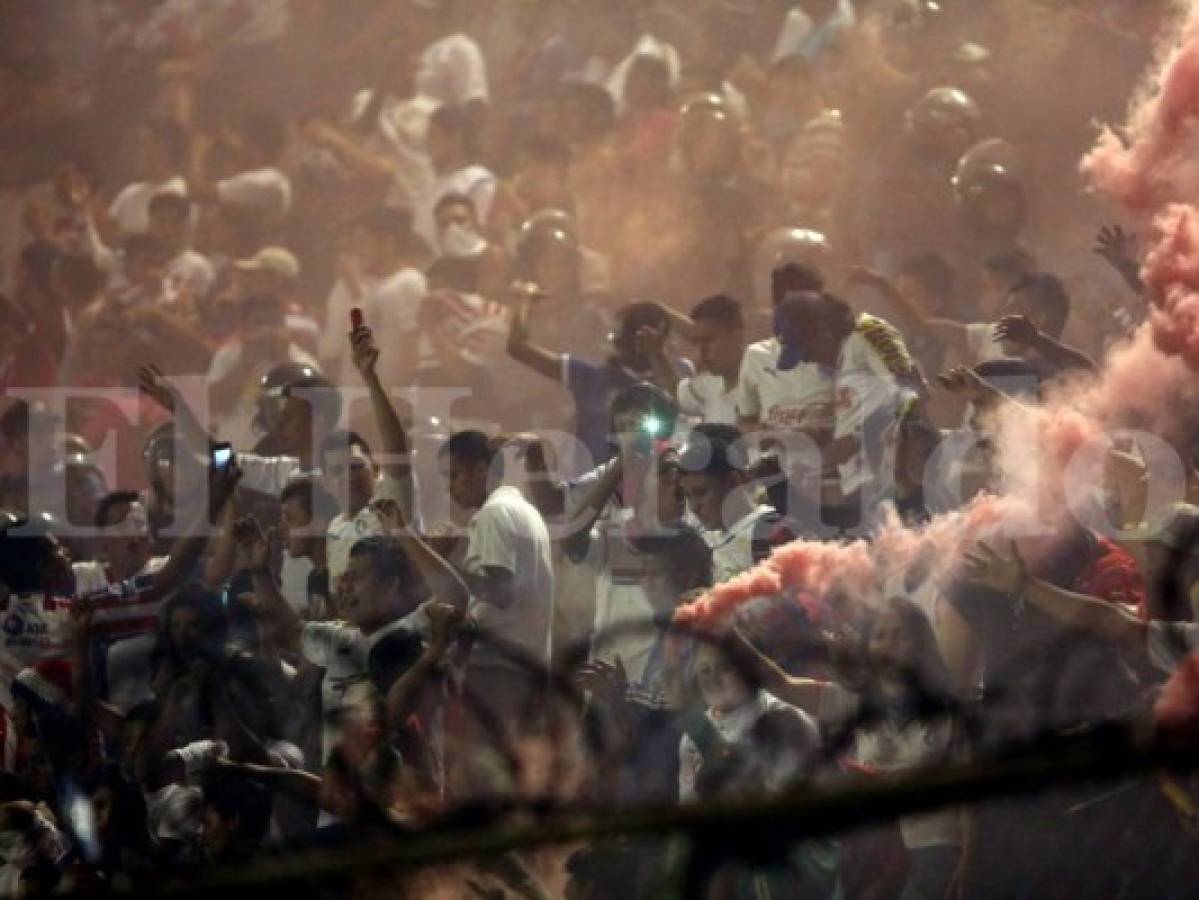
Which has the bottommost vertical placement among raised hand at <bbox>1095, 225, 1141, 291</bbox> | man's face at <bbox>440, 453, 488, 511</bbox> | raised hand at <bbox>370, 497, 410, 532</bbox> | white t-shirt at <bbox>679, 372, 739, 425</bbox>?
raised hand at <bbox>370, 497, 410, 532</bbox>

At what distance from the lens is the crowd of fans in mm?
5074

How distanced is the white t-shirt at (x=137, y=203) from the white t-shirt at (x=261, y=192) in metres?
0.25

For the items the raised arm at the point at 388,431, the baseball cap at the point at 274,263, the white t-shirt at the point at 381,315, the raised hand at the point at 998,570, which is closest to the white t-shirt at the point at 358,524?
the raised arm at the point at 388,431

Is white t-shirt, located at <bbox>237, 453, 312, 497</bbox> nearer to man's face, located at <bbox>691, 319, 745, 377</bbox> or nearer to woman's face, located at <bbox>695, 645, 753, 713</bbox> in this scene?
man's face, located at <bbox>691, 319, 745, 377</bbox>

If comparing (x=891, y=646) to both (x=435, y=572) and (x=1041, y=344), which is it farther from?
(x=435, y=572)

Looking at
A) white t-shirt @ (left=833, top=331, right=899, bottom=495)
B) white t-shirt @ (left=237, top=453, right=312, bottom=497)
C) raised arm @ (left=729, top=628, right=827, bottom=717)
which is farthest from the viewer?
white t-shirt @ (left=237, top=453, right=312, bottom=497)

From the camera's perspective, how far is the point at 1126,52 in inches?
321

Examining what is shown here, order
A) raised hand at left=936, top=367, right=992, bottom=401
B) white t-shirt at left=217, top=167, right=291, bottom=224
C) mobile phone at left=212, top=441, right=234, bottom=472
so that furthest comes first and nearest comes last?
white t-shirt at left=217, top=167, right=291, bottom=224, mobile phone at left=212, top=441, right=234, bottom=472, raised hand at left=936, top=367, right=992, bottom=401

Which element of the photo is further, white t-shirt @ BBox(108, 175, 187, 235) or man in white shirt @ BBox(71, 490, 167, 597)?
white t-shirt @ BBox(108, 175, 187, 235)

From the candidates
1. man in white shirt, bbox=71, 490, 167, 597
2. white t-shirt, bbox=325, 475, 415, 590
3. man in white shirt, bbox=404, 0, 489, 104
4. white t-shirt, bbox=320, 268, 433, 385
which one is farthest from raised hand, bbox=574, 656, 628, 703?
man in white shirt, bbox=404, 0, 489, 104

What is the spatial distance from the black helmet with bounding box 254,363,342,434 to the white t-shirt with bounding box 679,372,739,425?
1190 millimetres

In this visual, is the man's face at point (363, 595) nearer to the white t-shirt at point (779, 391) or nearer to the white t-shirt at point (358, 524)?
the white t-shirt at point (358, 524)

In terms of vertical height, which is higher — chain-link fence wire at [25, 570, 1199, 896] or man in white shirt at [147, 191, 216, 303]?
chain-link fence wire at [25, 570, 1199, 896]

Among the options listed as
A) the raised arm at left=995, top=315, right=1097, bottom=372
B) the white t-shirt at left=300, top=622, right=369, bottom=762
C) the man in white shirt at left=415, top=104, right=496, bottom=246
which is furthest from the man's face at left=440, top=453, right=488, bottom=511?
the man in white shirt at left=415, top=104, right=496, bottom=246
